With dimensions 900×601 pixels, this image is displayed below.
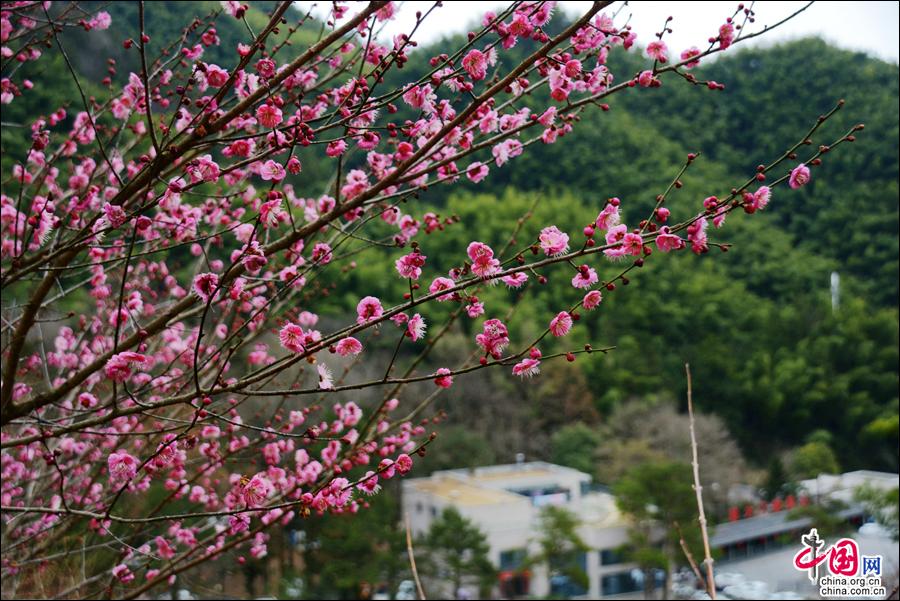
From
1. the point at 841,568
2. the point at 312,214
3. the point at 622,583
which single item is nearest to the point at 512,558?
the point at 622,583

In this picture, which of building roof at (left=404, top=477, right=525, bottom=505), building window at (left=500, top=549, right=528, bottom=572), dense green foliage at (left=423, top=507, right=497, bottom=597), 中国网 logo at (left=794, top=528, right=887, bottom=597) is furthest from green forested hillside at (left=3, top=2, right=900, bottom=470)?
中国网 logo at (left=794, top=528, right=887, bottom=597)

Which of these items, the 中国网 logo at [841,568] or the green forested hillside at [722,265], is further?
the green forested hillside at [722,265]

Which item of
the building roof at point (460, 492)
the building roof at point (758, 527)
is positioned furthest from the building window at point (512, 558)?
the building roof at point (758, 527)

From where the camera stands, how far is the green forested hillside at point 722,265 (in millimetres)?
17062

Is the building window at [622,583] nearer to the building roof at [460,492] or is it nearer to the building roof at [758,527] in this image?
the building roof at [758,527]

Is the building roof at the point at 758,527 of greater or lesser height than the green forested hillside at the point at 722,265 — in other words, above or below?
below

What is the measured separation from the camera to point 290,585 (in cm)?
904

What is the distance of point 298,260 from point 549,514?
9.76 m

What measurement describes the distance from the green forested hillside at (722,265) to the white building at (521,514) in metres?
1.96

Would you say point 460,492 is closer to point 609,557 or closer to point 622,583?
point 609,557

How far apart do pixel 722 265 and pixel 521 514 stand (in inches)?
596

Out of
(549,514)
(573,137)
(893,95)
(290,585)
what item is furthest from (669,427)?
(893,95)

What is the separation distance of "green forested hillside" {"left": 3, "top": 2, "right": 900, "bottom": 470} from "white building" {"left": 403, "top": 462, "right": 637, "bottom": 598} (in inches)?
77.2

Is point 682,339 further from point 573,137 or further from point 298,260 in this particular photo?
point 298,260
